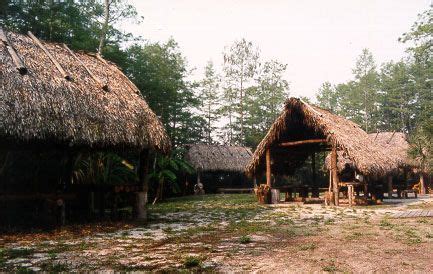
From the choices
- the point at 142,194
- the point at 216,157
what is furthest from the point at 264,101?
the point at 142,194

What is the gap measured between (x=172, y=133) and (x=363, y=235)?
20347mm

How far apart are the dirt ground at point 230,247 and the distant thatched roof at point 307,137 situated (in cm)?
524

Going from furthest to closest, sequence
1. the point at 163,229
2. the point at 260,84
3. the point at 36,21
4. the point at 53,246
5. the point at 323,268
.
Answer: the point at 260,84
the point at 36,21
the point at 163,229
the point at 53,246
the point at 323,268

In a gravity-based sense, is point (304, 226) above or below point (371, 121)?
below

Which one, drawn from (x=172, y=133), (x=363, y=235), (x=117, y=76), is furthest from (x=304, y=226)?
(x=172, y=133)

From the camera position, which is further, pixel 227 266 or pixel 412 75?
pixel 412 75

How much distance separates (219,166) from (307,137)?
12.3 metres

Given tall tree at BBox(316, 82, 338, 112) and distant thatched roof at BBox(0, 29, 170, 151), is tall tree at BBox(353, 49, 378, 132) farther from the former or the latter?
distant thatched roof at BBox(0, 29, 170, 151)

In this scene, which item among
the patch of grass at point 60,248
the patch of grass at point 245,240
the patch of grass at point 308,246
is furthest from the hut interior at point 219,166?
the patch of grass at point 308,246

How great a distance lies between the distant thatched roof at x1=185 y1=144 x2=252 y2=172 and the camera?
2931 cm

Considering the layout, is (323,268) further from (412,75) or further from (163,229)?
(412,75)

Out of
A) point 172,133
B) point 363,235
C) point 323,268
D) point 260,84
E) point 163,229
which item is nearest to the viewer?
point 323,268

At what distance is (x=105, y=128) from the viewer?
954 centimetres

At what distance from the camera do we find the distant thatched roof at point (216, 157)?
2931 cm
